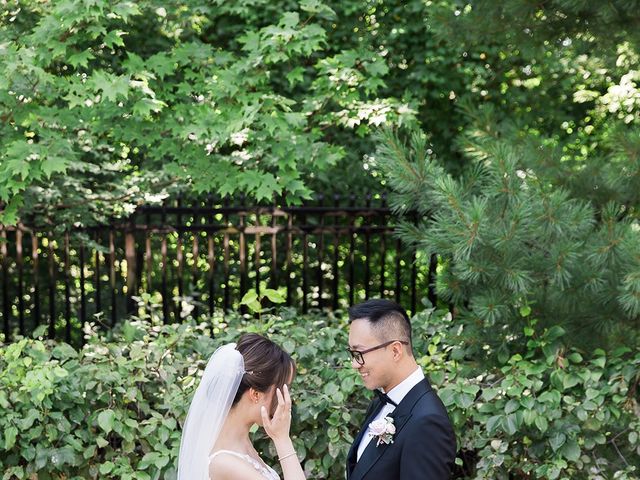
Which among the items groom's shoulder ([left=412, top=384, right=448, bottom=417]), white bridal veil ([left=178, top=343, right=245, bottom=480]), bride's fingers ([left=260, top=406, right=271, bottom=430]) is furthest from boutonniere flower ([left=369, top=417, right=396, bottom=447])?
white bridal veil ([left=178, top=343, right=245, bottom=480])

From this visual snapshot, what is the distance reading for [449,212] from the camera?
17.1ft

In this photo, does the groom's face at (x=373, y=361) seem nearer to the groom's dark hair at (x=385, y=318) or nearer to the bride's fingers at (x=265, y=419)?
the groom's dark hair at (x=385, y=318)

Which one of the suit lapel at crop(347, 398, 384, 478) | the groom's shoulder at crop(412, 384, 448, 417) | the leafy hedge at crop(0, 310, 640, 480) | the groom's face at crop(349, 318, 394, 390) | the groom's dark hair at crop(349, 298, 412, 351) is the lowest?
the leafy hedge at crop(0, 310, 640, 480)

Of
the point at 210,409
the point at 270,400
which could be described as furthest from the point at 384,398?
the point at 210,409

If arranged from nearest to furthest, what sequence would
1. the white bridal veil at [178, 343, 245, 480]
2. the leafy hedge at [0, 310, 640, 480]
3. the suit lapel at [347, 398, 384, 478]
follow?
the white bridal veil at [178, 343, 245, 480], the suit lapel at [347, 398, 384, 478], the leafy hedge at [0, 310, 640, 480]

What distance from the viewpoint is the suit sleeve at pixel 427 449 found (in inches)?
128

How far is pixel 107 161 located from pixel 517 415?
4610mm

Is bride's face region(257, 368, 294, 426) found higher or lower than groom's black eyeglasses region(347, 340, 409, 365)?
lower

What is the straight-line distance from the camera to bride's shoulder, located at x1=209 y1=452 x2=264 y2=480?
3430 mm

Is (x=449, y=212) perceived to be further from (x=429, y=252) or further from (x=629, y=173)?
→ (x=629, y=173)

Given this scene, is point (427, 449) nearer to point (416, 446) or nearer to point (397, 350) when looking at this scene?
point (416, 446)

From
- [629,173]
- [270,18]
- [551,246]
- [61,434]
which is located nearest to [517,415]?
[551,246]

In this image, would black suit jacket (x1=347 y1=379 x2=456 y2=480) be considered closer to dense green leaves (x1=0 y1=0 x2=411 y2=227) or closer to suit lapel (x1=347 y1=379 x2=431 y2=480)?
suit lapel (x1=347 y1=379 x2=431 y2=480)

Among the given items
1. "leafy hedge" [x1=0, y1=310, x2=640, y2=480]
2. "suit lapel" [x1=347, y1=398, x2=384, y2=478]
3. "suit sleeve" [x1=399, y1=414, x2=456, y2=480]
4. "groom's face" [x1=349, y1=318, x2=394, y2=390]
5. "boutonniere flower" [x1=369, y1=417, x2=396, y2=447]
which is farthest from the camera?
"leafy hedge" [x1=0, y1=310, x2=640, y2=480]
